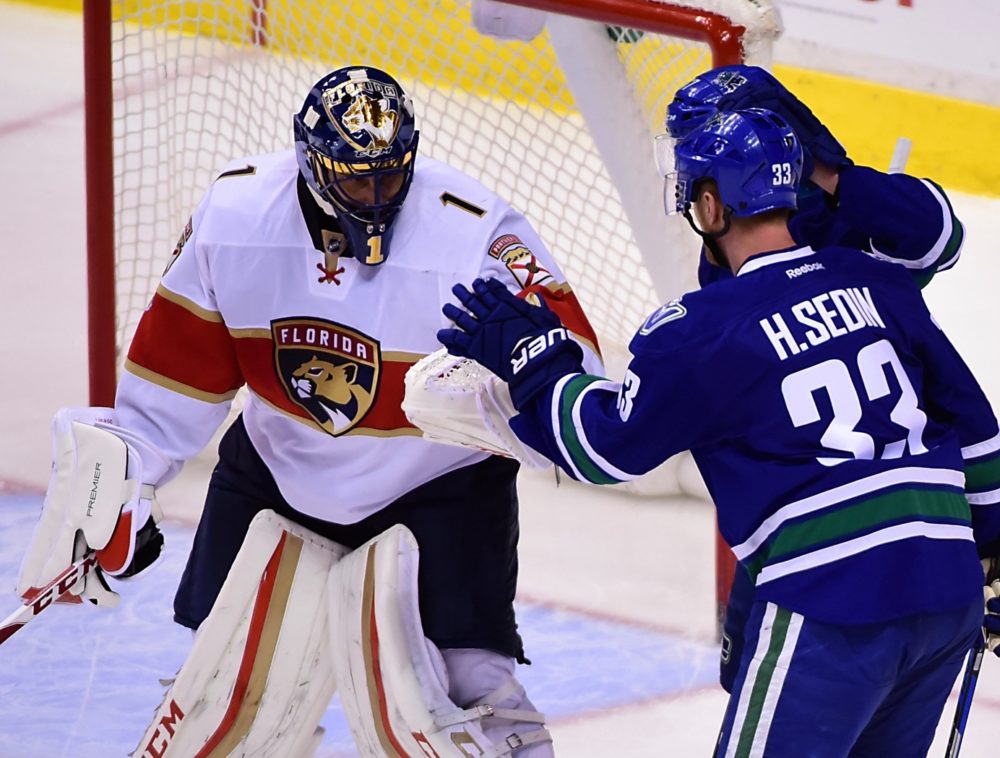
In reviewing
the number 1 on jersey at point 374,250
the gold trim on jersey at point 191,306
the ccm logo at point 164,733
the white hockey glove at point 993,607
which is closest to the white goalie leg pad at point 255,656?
the ccm logo at point 164,733

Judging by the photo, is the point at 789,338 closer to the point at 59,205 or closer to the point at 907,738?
the point at 907,738

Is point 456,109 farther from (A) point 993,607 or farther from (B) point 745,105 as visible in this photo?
(A) point 993,607

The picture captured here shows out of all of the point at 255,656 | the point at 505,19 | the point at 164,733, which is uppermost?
the point at 505,19

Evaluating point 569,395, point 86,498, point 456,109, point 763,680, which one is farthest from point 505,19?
point 763,680

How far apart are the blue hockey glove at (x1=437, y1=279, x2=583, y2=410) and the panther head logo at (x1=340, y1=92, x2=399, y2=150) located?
282mm

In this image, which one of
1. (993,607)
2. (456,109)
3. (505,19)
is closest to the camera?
(993,607)

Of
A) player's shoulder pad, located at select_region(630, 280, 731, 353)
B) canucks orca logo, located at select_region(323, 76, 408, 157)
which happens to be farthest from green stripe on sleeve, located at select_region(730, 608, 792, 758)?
canucks orca logo, located at select_region(323, 76, 408, 157)

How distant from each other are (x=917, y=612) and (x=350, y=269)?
907mm

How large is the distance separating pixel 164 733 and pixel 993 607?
1.18m

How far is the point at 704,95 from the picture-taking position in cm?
229

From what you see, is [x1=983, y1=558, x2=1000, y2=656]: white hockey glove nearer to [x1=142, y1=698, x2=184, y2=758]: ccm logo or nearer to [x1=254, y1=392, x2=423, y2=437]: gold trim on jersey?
[x1=254, y1=392, x2=423, y2=437]: gold trim on jersey

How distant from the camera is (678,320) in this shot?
1.96m

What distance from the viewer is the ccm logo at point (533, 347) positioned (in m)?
2.09

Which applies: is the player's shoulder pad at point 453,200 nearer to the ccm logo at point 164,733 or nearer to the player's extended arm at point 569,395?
the player's extended arm at point 569,395
